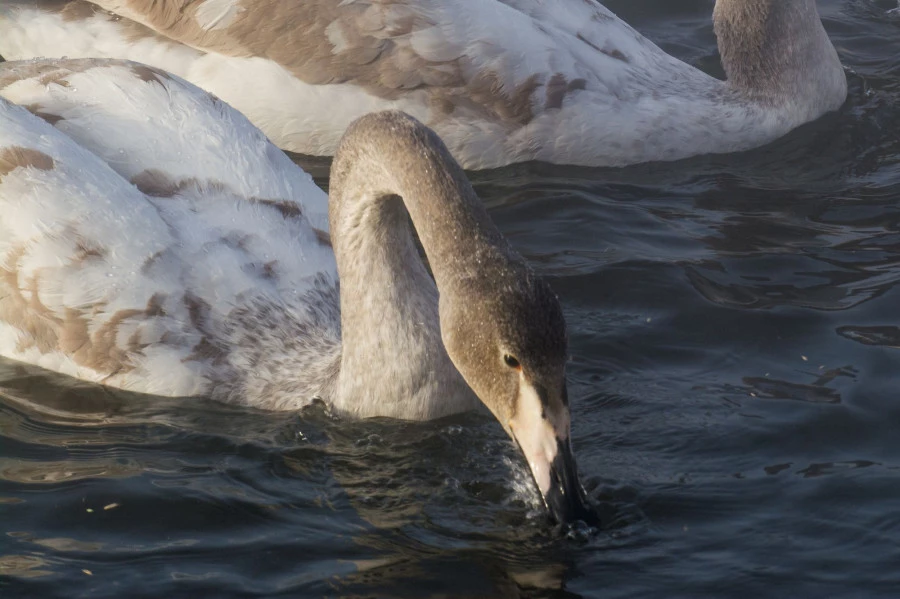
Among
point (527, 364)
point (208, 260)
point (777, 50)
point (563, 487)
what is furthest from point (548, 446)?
point (777, 50)

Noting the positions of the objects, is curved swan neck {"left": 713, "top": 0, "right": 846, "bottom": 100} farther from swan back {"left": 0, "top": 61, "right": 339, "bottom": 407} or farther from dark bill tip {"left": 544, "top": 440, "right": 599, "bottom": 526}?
dark bill tip {"left": 544, "top": 440, "right": 599, "bottom": 526}

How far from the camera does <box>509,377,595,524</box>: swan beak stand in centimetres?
497

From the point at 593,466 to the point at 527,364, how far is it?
3.14 feet

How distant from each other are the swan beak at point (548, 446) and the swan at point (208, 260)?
0.70 metres

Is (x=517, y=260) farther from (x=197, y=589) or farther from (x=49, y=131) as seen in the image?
(x=49, y=131)

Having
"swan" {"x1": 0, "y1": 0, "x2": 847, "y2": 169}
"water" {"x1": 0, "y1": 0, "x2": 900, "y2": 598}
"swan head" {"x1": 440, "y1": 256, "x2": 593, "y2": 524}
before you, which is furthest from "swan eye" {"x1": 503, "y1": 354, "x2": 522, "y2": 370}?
"swan" {"x1": 0, "y1": 0, "x2": 847, "y2": 169}

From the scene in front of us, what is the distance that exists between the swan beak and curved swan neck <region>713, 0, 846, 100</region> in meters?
4.85

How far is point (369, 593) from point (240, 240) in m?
2.02

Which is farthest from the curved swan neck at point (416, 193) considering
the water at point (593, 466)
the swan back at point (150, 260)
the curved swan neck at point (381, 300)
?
the water at point (593, 466)

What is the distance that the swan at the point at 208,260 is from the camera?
605 centimetres

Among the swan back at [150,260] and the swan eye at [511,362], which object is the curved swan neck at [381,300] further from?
the swan eye at [511,362]

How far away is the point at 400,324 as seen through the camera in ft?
19.9

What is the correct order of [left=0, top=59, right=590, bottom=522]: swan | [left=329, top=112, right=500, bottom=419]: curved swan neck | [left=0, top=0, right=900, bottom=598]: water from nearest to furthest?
1. [left=0, top=0, right=900, bottom=598]: water
2. [left=329, top=112, right=500, bottom=419]: curved swan neck
3. [left=0, top=59, right=590, bottom=522]: swan

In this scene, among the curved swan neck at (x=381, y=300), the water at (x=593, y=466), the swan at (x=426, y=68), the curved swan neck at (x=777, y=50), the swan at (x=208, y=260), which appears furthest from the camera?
the curved swan neck at (x=777, y=50)
